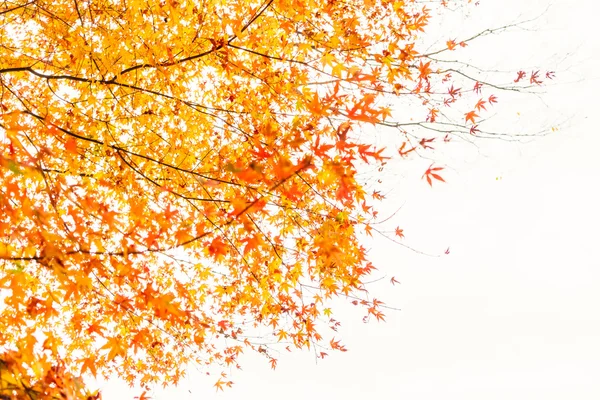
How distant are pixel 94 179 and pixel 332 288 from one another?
328 centimetres

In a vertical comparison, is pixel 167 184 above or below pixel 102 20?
below

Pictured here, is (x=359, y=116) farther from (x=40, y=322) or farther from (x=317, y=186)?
(x=40, y=322)

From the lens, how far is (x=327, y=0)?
470 centimetres

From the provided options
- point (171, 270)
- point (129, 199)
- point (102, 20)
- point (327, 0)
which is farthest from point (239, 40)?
point (171, 270)

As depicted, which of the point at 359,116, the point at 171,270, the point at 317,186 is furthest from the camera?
the point at 171,270

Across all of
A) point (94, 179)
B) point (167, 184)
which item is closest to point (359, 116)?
point (167, 184)

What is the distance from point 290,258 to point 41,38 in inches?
187

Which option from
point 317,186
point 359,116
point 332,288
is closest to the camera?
point 359,116

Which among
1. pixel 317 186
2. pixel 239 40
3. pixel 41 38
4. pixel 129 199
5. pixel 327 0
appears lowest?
pixel 129 199

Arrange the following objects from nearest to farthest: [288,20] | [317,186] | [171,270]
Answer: [288,20] < [317,186] < [171,270]

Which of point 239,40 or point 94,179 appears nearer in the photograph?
point 239,40

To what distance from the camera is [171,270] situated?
6.69 meters

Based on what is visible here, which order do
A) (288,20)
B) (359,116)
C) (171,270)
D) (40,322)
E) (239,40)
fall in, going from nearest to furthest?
(359,116) → (239,40) → (288,20) → (40,322) → (171,270)

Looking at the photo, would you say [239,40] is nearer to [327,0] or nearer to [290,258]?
[327,0]
